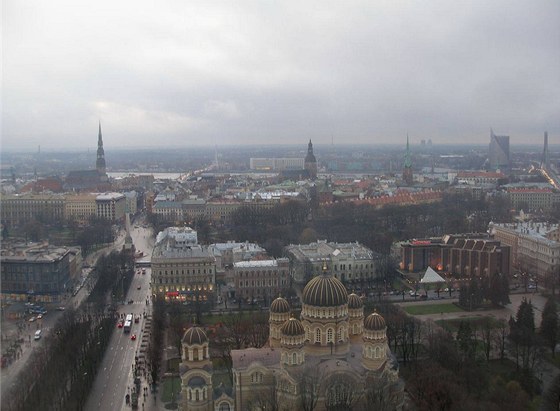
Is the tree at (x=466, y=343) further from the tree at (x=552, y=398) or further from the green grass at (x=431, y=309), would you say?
the green grass at (x=431, y=309)

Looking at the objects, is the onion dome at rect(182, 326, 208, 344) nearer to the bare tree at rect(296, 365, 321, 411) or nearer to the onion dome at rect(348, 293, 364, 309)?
the bare tree at rect(296, 365, 321, 411)

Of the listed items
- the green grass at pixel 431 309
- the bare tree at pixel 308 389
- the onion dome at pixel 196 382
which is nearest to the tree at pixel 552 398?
the bare tree at pixel 308 389

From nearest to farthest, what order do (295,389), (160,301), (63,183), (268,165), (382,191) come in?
(295,389), (160,301), (382,191), (63,183), (268,165)

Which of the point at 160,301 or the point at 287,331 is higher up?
the point at 287,331

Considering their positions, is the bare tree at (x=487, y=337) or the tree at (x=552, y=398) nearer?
the tree at (x=552, y=398)

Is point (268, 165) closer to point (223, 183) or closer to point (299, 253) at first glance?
point (223, 183)

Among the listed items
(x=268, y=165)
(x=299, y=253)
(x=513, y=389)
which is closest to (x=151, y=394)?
(x=513, y=389)
